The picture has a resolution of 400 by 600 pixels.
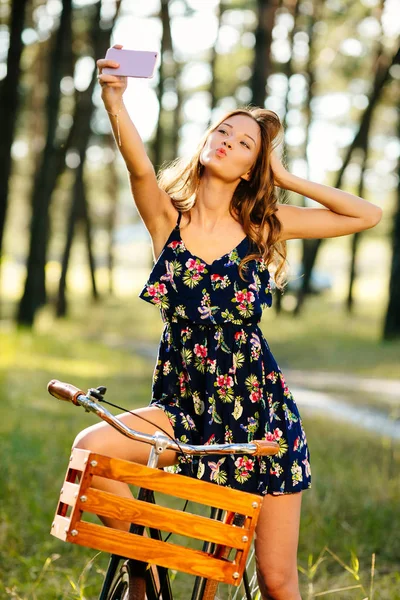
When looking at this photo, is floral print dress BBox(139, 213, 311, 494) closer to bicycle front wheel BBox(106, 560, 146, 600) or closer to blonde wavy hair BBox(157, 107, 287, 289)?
blonde wavy hair BBox(157, 107, 287, 289)

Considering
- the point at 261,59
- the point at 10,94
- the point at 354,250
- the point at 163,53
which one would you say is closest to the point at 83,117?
the point at 10,94

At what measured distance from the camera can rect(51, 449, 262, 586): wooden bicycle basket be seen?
2.65 m

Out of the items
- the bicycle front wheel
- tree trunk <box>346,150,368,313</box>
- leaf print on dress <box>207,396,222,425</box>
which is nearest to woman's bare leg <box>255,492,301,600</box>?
leaf print on dress <box>207,396,222,425</box>

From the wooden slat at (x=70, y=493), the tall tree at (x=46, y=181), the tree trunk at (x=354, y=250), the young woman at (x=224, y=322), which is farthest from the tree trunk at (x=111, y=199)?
the wooden slat at (x=70, y=493)

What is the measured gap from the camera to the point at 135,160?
135 inches

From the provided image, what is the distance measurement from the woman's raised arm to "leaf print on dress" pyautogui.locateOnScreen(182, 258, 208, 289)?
0.60 ft

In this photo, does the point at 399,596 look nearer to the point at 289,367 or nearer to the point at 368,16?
the point at 289,367

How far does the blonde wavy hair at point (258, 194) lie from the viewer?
12.4ft

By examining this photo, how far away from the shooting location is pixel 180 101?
3306cm

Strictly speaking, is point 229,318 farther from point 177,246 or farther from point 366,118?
point 366,118

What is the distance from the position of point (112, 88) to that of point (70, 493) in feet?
4.50

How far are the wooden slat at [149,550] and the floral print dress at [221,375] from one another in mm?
649

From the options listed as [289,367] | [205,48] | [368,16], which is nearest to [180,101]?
[205,48]

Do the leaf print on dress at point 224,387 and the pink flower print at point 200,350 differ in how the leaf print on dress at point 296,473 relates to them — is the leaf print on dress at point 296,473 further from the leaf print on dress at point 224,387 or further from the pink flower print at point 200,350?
the pink flower print at point 200,350
